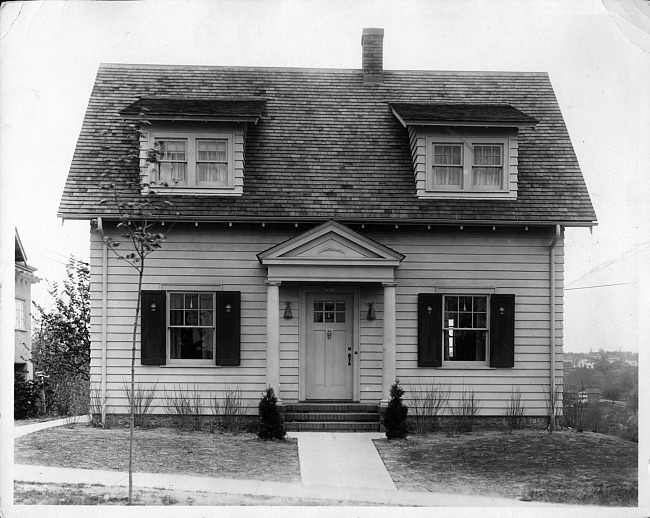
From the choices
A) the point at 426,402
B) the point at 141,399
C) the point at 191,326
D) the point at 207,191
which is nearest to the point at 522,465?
the point at 426,402

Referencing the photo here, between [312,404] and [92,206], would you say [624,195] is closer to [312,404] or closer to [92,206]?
[312,404]

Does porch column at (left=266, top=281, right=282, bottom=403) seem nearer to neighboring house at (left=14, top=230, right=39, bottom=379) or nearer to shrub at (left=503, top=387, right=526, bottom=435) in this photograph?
neighboring house at (left=14, top=230, right=39, bottom=379)

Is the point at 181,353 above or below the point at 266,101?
below

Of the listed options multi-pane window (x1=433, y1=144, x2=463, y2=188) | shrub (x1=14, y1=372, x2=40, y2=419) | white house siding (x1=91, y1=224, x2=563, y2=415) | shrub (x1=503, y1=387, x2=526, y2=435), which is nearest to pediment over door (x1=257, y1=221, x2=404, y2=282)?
white house siding (x1=91, y1=224, x2=563, y2=415)

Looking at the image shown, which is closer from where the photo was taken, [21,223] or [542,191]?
[21,223]

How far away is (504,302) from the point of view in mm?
12398

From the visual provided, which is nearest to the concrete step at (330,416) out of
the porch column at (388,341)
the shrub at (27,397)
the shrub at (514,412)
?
the porch column at (388,341)

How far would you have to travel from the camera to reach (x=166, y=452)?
1013cm

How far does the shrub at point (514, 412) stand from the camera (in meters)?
12.3

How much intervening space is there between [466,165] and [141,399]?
24.3ft

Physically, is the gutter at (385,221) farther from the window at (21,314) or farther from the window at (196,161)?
the window at (21,314)

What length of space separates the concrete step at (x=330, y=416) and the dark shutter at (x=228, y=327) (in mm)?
1408

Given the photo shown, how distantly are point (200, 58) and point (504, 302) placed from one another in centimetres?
763

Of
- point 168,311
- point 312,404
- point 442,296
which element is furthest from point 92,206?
point 442,296
